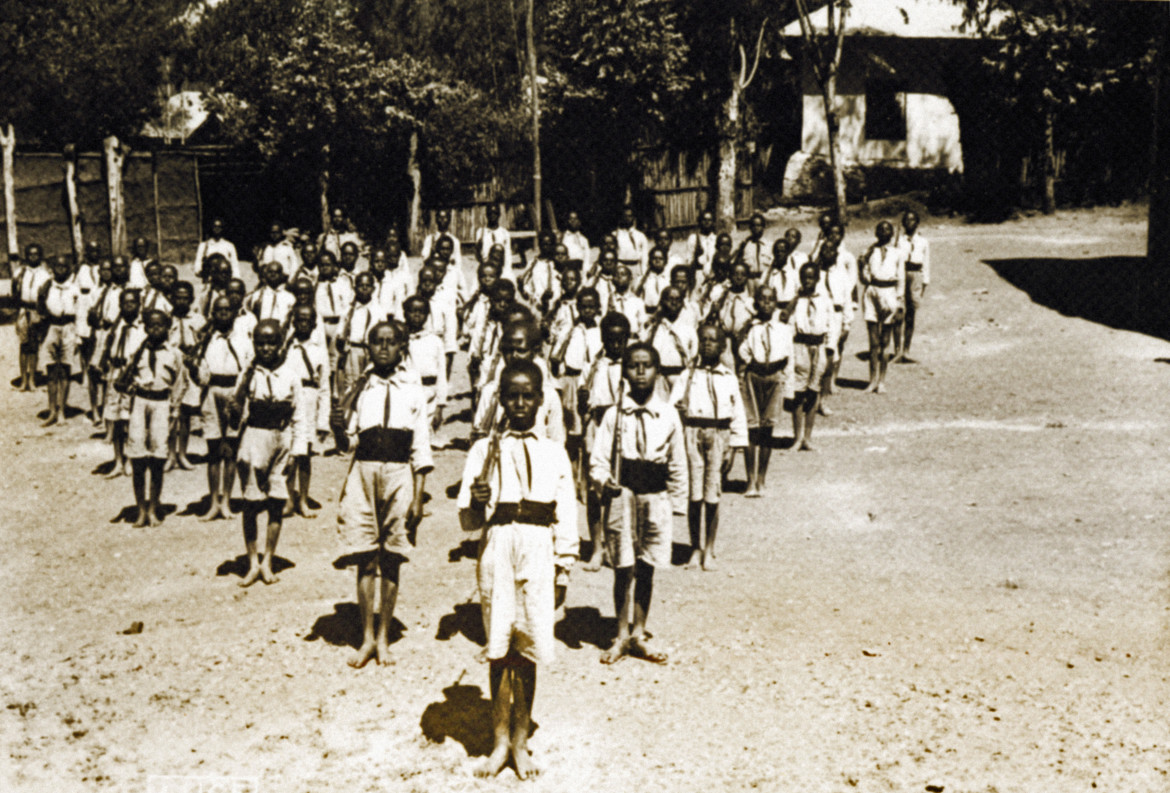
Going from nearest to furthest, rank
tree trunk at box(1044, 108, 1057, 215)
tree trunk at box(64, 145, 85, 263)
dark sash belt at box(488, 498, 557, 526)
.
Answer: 1. dark sash belt at box(488, 498, 557, 526)
2. tree trunk at box(64, 145, 85, 263)
3. tree trunk at box(1044, 108, 1057, 215)

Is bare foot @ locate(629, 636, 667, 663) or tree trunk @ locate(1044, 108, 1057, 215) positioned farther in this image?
tree trunk @ locate(1044, 108, 1057, 215)

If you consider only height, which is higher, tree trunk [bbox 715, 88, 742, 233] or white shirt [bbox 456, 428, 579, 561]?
tree trunk [bbox 715, 88, 742, 233]

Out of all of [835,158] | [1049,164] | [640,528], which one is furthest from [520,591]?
[1049,164]

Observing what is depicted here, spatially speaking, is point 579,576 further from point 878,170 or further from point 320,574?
point 878,170

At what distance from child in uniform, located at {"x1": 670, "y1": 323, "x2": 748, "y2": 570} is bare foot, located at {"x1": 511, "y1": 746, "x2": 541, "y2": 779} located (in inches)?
140

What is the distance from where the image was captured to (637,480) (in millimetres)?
7301

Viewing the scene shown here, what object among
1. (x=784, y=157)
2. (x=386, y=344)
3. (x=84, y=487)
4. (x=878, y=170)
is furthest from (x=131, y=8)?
(x=386, y=344)

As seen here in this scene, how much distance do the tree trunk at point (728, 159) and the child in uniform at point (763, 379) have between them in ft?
51.7

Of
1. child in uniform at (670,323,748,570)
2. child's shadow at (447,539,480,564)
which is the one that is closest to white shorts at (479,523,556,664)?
child in uniform at (670,323,748,570)

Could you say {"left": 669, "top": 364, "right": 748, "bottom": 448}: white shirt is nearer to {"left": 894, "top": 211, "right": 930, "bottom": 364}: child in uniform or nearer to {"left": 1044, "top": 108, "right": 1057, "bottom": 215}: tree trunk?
{"left": 894, "top": 211, "right": 930, "bottom": 364}: child in uniform

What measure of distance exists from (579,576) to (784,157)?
22.8 meters

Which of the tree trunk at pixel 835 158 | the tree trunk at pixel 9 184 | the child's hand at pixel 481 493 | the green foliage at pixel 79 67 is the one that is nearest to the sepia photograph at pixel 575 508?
the child's hand at pixel 481 493

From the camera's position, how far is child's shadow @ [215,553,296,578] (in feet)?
29.9

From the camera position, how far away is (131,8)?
32156 millimetres
